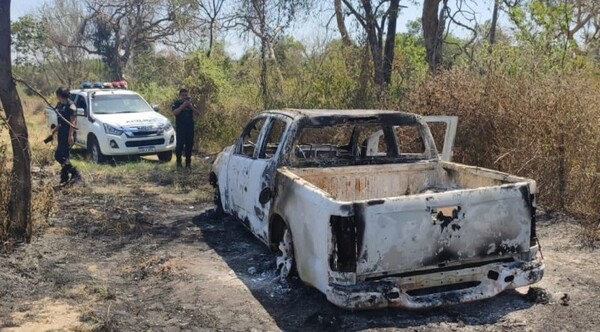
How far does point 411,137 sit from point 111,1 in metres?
23.5

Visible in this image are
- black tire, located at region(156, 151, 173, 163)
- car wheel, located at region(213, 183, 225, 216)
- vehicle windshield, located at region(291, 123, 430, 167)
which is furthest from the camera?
black tire, located at region(156, 151, 173, 163)

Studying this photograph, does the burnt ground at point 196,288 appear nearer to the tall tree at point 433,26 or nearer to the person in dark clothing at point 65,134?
the person in dark clothing at point 65,134

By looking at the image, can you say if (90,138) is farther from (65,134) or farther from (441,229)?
(441,229)

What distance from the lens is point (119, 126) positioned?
13.1m

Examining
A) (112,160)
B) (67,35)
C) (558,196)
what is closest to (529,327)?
(558,196)

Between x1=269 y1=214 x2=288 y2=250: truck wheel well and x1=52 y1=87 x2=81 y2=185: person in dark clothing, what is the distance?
5.36 meters

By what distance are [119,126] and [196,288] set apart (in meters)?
8.52

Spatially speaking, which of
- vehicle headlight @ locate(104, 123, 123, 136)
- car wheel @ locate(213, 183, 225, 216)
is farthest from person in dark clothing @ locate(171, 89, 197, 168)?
car wheel @ locate(213, 183, 225, 216)

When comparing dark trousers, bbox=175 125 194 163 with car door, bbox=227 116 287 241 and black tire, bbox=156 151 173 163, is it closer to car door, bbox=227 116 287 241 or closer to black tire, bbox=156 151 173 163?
black tire, bbox=156 151 173 163

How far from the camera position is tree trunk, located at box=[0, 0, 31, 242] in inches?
254

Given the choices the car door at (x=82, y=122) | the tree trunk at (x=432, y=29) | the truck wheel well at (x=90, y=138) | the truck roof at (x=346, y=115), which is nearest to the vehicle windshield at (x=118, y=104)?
the car door at (x=82, y=122)

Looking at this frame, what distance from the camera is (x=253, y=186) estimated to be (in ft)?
20.6

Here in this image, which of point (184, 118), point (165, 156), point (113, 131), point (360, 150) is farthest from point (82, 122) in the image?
point (360, 150)

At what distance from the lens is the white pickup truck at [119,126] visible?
1312 cm
